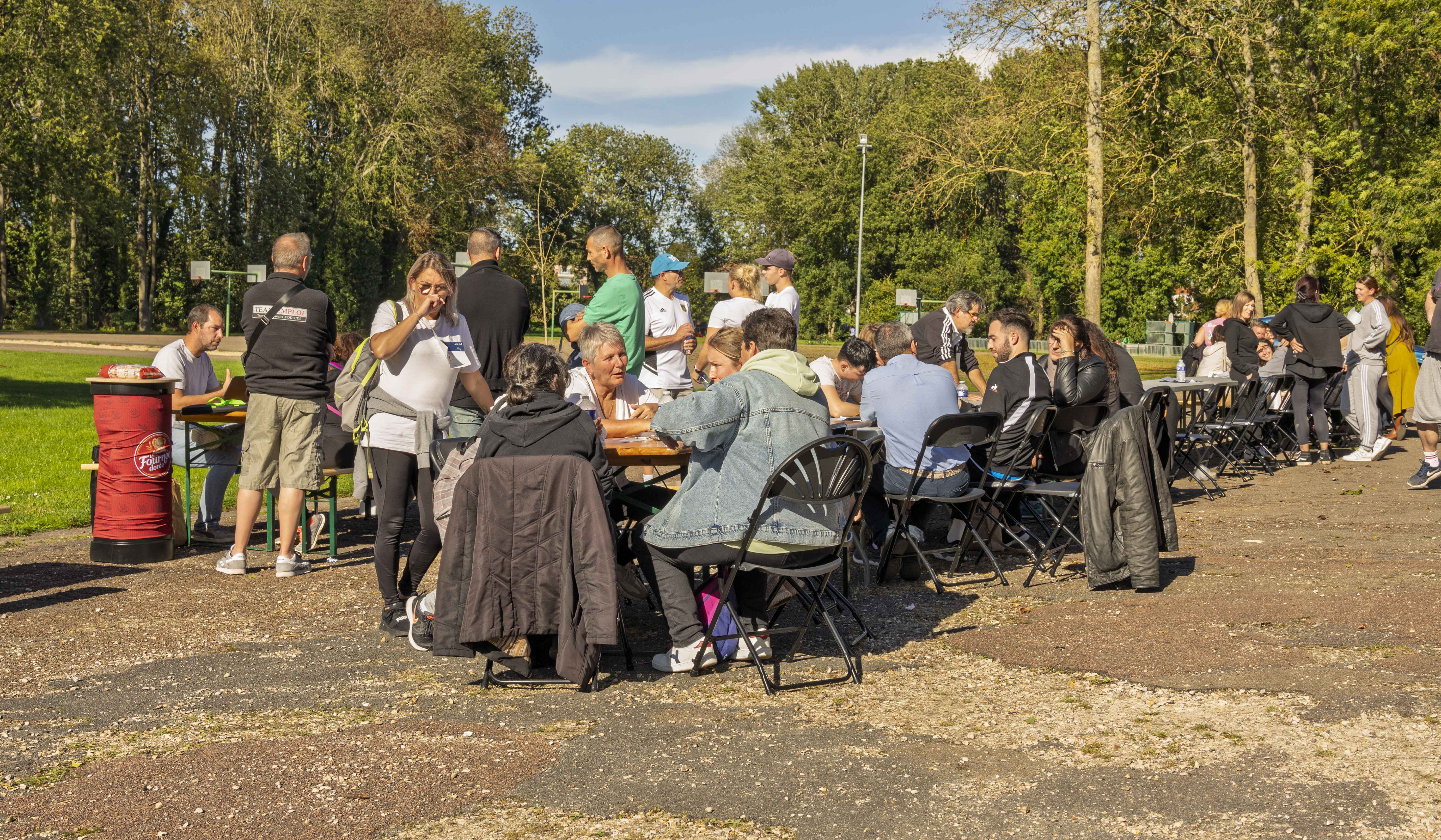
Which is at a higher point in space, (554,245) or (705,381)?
(554,245)

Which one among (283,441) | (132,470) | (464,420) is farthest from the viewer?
(132,470)

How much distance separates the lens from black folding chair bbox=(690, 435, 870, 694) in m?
4.81

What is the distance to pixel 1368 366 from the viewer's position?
12555 mm

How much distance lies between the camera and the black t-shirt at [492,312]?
695 cm

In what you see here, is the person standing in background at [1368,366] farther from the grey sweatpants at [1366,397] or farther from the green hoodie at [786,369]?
the green hoodie at [786,369]

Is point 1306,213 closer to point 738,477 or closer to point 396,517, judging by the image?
point 738,477

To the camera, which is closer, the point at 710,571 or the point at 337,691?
the point at 337,691

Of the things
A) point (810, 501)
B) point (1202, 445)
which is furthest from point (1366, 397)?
point (810, 501)

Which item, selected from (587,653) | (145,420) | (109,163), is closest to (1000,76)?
(145,420)

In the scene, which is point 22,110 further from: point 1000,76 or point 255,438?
point 255,438

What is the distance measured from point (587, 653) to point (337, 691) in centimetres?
106

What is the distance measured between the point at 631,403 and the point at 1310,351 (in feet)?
29.3

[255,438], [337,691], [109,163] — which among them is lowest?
[337,691]

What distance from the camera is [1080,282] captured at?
50938mm
